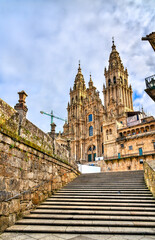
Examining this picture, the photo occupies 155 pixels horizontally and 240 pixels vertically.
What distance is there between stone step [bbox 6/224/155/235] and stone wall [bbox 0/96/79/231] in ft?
1.62

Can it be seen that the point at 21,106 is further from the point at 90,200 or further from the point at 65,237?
the point at 90,200

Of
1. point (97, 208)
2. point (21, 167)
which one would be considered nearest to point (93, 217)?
point (97, 208)

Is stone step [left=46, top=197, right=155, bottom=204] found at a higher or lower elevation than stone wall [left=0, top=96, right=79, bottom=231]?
lower

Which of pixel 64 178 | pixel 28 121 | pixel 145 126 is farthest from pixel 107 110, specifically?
pixel 28 121

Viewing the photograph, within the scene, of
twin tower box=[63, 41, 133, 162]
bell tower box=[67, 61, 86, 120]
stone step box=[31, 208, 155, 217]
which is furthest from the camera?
bell tower box=[67, 61, 86, 120]

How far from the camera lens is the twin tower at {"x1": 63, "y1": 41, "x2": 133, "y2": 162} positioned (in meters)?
41.3

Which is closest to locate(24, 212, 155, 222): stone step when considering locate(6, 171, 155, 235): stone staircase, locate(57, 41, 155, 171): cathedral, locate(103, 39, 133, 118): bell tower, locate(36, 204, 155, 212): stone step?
locate(6, 171, 155, 235): stone staircase

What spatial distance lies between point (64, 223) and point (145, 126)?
27519mm

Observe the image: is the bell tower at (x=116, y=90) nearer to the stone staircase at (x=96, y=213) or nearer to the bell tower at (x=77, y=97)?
the bell tower at (x=77, y=97)

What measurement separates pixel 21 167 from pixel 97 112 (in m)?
40.0

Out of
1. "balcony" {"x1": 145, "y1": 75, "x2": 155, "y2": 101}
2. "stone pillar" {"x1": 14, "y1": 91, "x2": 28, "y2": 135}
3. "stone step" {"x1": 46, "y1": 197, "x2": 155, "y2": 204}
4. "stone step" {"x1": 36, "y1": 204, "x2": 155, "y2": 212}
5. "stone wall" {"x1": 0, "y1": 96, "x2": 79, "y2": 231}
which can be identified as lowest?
"stone step" {"x1": 36, "y1": 204, "x2": 155, "y2": 212}

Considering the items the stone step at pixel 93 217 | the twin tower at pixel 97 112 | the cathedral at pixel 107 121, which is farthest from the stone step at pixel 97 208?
the twin tower at pixel 97 112

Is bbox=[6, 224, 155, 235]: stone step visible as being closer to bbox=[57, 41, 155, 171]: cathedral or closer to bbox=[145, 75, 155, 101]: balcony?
bbox=[145, 75, 155, 101]: balcony

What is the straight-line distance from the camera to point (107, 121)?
1388 inches
